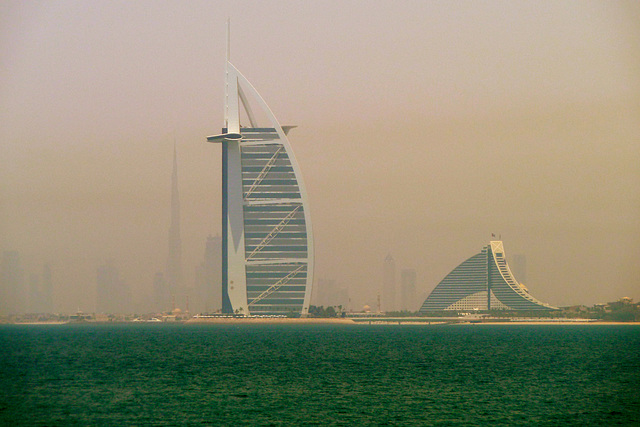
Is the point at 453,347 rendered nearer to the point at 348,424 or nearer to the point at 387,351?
the point at 387,351

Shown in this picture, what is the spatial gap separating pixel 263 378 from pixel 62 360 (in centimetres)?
3355

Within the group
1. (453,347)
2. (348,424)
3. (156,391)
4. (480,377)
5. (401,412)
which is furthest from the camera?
(453,347)

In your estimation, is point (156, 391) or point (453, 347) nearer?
point (156, 391)

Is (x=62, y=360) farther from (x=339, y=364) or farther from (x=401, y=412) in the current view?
(x=401, y=412)

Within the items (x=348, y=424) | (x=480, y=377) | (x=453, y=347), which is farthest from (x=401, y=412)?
(x=453, y=347)

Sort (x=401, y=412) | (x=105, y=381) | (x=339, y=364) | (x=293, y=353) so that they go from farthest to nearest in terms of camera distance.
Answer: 1. (x=293, y=353)
2. (x=339, y=364)
3. (x=105, y=381)
4. (x=401, y=412)

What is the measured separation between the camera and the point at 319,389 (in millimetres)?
77500

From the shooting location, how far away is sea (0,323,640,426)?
6053 cm

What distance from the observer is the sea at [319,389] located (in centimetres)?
6053

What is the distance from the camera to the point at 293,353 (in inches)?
5007

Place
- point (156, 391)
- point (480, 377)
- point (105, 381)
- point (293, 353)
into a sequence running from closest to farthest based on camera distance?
point (156, 391)
point (105, 381)
point (480, 377)
point (293, 353)

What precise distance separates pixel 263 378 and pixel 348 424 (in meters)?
30.4

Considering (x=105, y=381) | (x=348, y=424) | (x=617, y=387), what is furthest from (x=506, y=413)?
(x=105, y=381)

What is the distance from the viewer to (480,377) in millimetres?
89000
